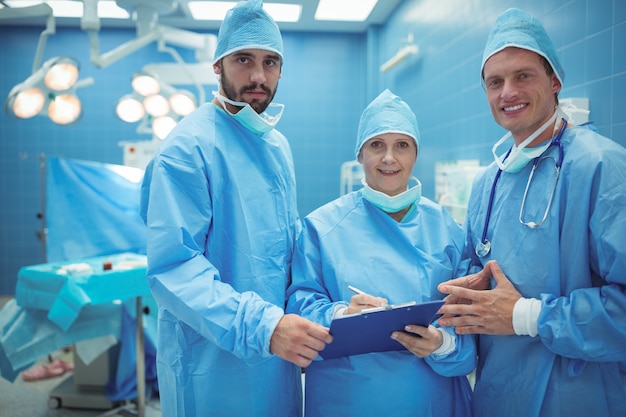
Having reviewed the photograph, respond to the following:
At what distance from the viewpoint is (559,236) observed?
108 cm

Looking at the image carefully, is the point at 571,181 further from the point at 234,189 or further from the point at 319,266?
the point at 234,189

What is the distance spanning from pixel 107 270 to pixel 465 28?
262cm

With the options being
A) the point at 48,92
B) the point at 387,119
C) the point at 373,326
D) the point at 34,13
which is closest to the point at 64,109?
the point at 48,92

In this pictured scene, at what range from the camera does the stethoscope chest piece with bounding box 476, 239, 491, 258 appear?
1.23 metres

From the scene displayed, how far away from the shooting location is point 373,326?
3.23 ft

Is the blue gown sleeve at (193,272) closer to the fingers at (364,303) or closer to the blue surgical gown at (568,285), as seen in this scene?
the fingers at (364,303)

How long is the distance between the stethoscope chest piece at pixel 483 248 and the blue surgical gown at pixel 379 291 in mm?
63

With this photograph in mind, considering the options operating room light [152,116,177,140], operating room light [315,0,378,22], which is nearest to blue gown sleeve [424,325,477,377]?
operating room light [152,116,177,140]

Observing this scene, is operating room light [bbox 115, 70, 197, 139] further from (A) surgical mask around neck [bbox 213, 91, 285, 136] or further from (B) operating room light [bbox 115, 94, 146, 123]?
(A) surgical mask around neck [bbox 213, 91, 285, 136]

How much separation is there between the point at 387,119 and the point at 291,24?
418cm

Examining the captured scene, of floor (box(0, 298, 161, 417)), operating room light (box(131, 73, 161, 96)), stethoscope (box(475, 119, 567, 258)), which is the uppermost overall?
operating room light (box(131, 73, 161, 96))

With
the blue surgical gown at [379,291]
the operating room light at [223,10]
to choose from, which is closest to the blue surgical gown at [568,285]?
the blue surgical gown at [379,291]

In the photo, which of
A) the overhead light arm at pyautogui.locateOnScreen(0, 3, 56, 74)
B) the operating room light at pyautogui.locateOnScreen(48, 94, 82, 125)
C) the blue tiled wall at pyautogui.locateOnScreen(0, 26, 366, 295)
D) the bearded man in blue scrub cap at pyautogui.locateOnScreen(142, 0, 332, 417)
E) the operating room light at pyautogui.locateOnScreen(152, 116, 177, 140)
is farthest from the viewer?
the blue tiled wall at pyautogui.locateOnScreen(0, 26, 366, 295)

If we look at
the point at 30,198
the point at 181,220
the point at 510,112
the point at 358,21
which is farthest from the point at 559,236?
the point at 30,198
